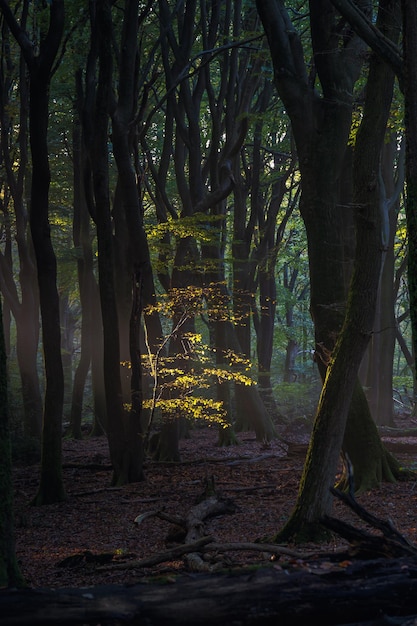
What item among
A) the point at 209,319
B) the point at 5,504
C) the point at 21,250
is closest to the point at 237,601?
the point at 5,504

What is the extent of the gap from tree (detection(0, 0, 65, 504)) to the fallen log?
8769mm

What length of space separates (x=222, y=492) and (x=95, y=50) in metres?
9.76

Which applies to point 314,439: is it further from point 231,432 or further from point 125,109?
point 231,432

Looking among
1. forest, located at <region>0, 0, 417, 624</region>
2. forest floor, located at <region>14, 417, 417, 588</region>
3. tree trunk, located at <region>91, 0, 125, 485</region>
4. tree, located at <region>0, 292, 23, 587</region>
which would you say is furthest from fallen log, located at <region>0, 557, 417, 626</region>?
tree trunk, located at <region>91, 0, 125, 485</region>

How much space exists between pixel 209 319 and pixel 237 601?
→ 12.3 metres

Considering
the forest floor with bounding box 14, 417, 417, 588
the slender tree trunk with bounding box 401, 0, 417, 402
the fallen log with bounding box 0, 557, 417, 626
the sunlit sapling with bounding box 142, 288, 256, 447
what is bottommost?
the forest floor with bounding box 14, 417, 417, 588

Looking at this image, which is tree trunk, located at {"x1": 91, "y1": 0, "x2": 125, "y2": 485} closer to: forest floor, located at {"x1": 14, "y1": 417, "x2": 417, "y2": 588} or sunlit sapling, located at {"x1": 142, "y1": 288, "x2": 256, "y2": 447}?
sunlit sapling, located at {"x1": 142, "y1": 288, "x2": 256, "y2": 447}

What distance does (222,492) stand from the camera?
12711mm

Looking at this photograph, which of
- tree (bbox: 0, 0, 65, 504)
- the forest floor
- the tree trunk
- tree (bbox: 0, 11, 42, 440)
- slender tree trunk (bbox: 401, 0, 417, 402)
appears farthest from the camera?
tree (bbox: 0, 11, 42, 440)

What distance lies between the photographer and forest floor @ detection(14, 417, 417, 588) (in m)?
7.69

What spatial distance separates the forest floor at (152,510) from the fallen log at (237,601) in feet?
1.58

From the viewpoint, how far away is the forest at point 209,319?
6.26 meters

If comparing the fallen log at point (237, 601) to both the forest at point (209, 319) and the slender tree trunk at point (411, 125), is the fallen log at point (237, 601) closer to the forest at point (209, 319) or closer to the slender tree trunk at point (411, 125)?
the forest at point (209, 319)

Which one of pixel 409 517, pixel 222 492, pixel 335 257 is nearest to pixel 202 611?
pixel 409 517
